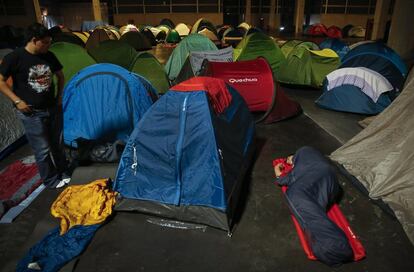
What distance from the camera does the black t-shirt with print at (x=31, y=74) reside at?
11.4 ft

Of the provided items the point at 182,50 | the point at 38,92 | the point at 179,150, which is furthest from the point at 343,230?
the point at 182,50

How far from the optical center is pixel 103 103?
5.11 meters

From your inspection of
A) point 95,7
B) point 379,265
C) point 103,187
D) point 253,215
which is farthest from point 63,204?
point 95,7

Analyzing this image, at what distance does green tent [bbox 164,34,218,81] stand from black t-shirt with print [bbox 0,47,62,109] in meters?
6.29

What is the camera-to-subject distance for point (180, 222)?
3605 millimetres

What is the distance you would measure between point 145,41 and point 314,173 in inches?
683

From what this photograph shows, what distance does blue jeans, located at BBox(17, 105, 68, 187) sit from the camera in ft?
12.3

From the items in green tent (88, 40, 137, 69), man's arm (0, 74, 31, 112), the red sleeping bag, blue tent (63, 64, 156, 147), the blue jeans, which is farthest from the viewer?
green tent (88, 40, 137, 69)

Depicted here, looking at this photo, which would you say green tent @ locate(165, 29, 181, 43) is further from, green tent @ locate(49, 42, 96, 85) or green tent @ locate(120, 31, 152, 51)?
green tent @ locate(49, 42, 96, 85)

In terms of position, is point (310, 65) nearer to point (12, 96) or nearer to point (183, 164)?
point (183, 164)

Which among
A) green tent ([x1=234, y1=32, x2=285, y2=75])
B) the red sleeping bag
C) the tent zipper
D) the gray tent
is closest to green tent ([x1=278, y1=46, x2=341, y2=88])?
green tent ([x1=234, y1=32, x2=285, y2=75])

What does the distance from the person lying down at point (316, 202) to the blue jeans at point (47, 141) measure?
317 cm

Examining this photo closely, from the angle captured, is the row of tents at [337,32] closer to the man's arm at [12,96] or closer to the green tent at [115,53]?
the green tent at [115,53]

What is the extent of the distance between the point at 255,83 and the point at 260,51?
4197 mm
